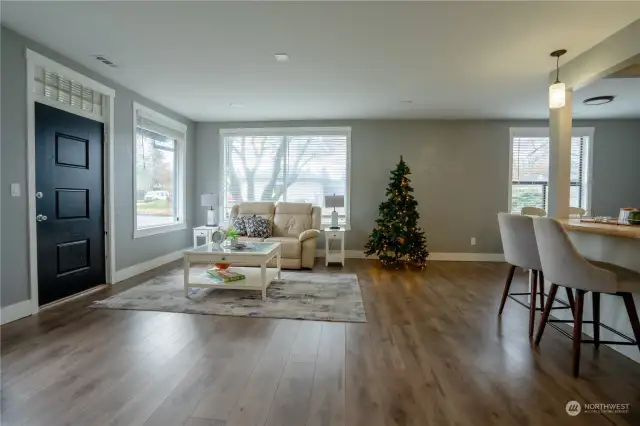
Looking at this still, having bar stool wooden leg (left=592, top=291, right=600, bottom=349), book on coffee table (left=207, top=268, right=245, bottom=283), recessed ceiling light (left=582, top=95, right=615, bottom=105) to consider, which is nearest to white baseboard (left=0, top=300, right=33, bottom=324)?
book on coffee table (left=207, top=268, right=245, bottom=283)

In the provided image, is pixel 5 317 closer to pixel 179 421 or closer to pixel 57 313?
pixel 57 313

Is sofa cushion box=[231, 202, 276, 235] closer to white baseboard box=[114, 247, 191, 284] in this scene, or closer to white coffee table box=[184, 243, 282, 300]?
white baseboard box=[114, 247, 191, 284]

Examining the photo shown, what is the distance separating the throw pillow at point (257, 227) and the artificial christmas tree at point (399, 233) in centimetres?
173

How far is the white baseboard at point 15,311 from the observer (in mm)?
2781

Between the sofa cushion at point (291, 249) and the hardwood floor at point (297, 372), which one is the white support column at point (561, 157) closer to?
the hardwood floor at point (297, 372)

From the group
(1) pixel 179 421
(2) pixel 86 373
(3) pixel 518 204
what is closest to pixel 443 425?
(1) pixel 179 421

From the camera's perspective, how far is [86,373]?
6.59ft

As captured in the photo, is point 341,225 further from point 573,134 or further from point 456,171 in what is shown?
point 573,134

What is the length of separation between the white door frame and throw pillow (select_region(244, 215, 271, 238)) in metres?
1.86

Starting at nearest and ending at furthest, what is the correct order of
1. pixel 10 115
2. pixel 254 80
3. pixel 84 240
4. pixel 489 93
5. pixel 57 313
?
1. pixel 10 115
2. pixel 57 313
3. pixel 84 240
4. pixel 254 80
5. pixel 489 93

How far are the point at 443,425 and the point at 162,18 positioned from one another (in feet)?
11.0

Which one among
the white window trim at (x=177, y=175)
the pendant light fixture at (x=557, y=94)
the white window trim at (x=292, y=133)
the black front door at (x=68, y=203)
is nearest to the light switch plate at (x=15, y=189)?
the black front door at (x=68, y=203)

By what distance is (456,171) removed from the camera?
6.02 m

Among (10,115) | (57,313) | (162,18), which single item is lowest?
(57,313)
